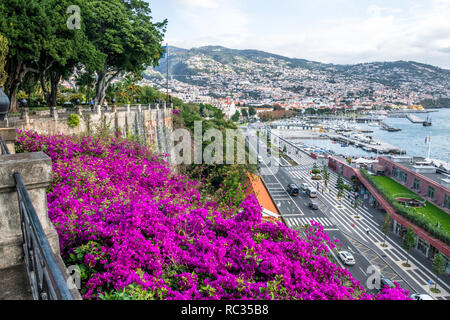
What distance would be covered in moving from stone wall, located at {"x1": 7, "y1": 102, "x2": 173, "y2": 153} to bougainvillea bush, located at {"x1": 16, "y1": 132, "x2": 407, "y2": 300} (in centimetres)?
770

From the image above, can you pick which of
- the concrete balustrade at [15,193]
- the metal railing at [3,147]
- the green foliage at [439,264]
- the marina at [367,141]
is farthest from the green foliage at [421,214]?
the marina at [367,141]

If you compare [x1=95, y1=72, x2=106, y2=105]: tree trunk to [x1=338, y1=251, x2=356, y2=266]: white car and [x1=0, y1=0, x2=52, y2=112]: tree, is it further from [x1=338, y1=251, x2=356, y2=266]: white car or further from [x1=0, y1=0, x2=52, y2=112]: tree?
[x1=338, y1=251, x2=356, y2=266]: white car

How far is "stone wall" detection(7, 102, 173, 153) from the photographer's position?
11.8 metres

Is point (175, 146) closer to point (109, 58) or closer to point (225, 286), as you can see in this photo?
point (109, 58)

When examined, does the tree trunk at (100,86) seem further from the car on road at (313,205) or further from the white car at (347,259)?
the car on road at (313,205)

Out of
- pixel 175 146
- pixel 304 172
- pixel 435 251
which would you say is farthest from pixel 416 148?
pixel 175 146

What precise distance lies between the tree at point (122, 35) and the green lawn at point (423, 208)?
21432 mm

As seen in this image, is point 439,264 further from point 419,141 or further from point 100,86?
point 419,141

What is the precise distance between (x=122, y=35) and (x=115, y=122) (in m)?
6.10

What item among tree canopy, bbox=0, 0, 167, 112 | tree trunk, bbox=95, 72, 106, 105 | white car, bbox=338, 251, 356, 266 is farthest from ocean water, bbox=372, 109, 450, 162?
tree trunk, bbox=95, 72, 106, 105

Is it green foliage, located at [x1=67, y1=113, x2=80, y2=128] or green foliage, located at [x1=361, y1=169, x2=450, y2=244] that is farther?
green foliage, located at [x1=361, y1=169, x2=450, y2=244]

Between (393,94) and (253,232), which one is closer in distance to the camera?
(253,232)
